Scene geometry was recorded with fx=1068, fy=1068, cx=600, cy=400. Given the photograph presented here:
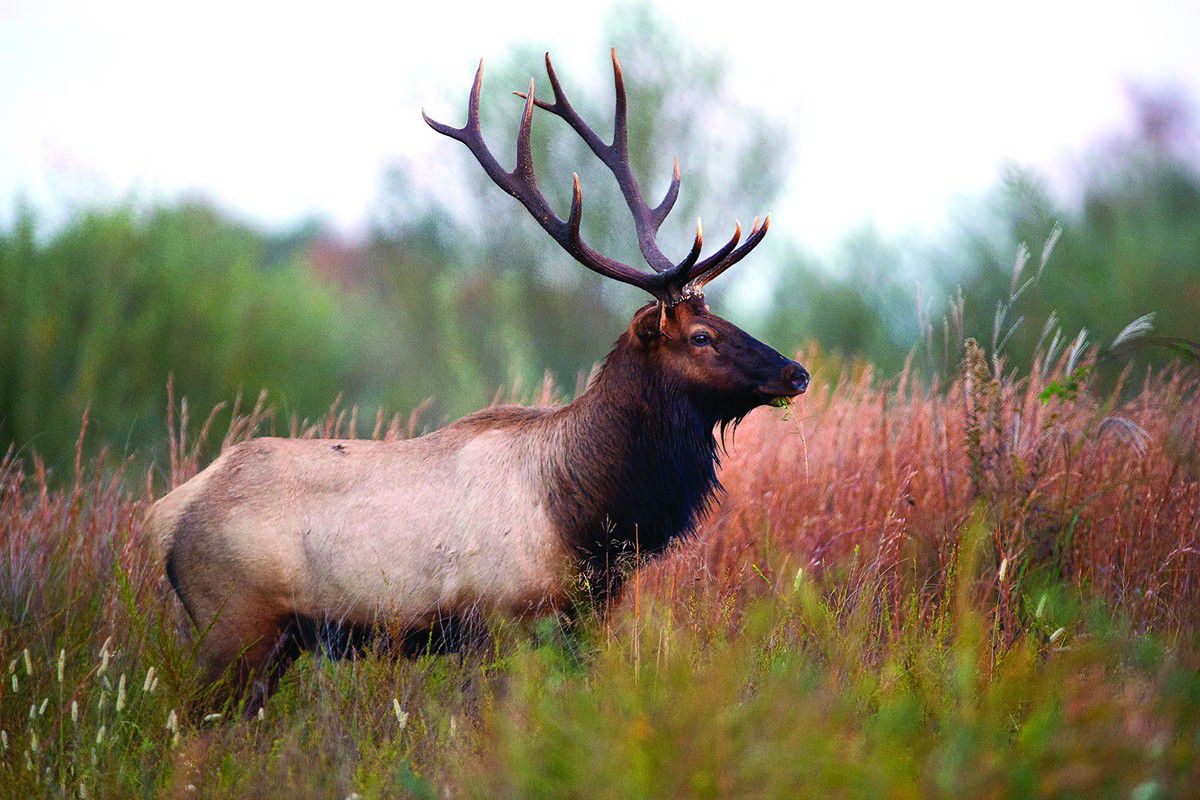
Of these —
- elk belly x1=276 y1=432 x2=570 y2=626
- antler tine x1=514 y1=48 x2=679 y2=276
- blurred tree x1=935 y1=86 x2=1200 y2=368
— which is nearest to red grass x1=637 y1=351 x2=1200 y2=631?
elk belly x1=276 y1=432 x2=570 y2=626

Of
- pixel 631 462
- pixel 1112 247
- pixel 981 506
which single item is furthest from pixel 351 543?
pixel 1112 247

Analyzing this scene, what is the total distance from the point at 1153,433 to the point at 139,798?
4.89 metres

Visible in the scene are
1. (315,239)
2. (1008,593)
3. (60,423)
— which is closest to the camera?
(1008,593)

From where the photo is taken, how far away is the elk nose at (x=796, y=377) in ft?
12.8

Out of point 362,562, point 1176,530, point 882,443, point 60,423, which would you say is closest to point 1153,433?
point 1176,530

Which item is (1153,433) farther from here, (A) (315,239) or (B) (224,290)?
(A) (315,239)

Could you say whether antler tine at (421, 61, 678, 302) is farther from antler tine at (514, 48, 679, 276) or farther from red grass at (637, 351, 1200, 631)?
red grass at (637, 351, 1200, 631)

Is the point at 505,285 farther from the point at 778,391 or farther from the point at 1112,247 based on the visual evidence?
the point at 778,391

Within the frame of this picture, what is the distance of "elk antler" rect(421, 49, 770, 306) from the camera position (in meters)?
4.09

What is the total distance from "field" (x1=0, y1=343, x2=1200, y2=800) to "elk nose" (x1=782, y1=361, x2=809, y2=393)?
27.9 inches

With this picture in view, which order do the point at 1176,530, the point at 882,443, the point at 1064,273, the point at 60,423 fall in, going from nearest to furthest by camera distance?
1. the point at 1176,530
2. the point at 882,443
3. the point at 60,423
4. the point at 1064,273

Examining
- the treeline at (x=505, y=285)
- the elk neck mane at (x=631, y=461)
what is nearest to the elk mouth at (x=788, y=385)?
the elk neck mane at (x=631, y=461)

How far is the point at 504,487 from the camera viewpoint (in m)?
3.94

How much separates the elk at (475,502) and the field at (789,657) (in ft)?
0.60
